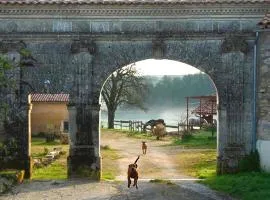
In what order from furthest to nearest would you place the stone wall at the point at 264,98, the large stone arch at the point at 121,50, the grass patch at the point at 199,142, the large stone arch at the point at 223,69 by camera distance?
the grass patch at the point at 199,142
the large stone arch at the point at 223,69
the large stone arch at the point at 121,50
the stone wall at the point at 264,98

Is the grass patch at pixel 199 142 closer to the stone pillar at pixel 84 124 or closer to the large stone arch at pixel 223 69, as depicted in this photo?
the large stone arch at pixel 223 69

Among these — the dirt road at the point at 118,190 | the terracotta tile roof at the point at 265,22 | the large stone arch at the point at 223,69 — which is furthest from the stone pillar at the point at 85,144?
the terracotta tile roof at the point at 265,22

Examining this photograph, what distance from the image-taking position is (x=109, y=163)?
19953 mm

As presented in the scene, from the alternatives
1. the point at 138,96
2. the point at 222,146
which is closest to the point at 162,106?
the point at 138,96

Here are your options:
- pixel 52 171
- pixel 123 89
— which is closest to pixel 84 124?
pixel 52 171

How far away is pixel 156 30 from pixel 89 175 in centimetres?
454

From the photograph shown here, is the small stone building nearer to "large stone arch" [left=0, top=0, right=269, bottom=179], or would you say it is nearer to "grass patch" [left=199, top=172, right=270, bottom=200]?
"large stone arch" [left=0, top=0, right=269, bottom=179]

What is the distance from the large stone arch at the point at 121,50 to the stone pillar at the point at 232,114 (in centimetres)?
3

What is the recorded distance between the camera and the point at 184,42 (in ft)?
46.8

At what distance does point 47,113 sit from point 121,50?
1972 centimetres

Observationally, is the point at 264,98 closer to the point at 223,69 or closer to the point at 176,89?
the point at 223,69

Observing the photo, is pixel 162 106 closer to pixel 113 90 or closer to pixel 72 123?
pixel 113 90

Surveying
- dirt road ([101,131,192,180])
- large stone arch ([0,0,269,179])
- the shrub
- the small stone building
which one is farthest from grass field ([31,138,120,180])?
the small stone building

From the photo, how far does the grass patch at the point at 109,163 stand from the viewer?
52.2ft
